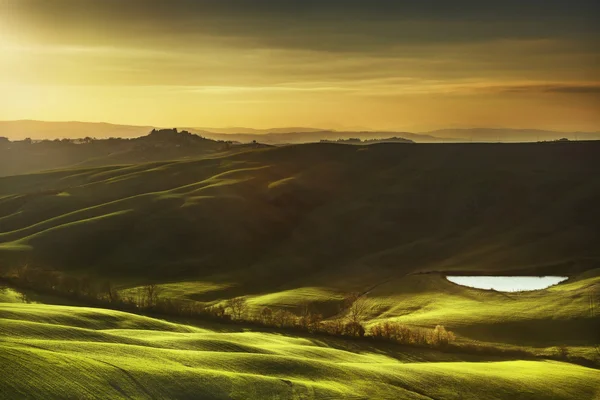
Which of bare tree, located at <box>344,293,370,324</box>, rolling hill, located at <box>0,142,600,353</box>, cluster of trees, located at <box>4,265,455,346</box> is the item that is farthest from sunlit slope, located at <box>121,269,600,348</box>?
cluster of trees, located at <box>4,265,455,346</box>

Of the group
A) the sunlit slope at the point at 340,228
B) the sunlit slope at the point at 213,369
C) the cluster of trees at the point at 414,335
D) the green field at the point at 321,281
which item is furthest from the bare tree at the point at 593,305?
the sunlit slope at the point at 340,228

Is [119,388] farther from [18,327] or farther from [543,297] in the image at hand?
[543,297]

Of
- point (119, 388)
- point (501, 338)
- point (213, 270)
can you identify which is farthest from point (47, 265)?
point (119, 388)

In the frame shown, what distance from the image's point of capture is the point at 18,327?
4838cm

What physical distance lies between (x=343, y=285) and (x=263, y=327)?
43.4 m

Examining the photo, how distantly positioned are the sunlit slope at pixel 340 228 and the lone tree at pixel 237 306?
53.2ft

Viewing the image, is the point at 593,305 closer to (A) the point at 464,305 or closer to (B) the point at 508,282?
(A) the point at 464,305

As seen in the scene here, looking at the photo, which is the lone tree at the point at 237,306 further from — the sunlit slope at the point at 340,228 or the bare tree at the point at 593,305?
the bare tree at the point at 593,305

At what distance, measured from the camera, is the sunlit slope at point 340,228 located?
135000mm

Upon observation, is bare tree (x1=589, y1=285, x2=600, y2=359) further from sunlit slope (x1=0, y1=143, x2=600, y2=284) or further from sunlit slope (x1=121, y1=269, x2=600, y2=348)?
sunlit slope (x1=0, y1=143, x2=600, y2=284)

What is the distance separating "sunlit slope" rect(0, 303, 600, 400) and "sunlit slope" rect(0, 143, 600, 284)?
61.1 m

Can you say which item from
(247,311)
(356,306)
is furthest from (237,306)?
(356,306)

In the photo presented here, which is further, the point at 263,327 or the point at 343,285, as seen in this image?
the point at 343,285

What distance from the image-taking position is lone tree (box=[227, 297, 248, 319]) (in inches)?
3495
